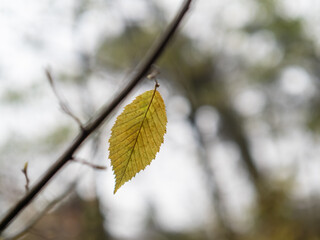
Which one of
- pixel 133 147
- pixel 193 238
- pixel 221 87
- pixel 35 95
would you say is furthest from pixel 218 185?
pixel 133 147

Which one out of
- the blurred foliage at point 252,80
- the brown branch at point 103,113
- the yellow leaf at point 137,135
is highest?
the brown branch at point 103,113

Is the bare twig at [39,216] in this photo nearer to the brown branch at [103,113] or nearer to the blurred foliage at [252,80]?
the brown branch at [103,113]

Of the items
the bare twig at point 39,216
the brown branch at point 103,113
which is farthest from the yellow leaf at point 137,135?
the bare twig at point 39,216

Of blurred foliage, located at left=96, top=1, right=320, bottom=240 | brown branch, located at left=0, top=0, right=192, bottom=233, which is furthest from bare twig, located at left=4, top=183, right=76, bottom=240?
blurred foliage, located at left=96, top=1, right=320, bottom=240

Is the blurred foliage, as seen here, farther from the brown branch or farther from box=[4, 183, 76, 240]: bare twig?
the brown branch

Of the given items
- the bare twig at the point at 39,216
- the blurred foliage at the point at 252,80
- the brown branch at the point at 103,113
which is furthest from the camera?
the blurred foliage at the point at 252,80

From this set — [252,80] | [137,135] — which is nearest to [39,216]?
[137,135]

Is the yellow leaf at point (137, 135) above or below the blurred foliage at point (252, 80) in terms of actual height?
above
